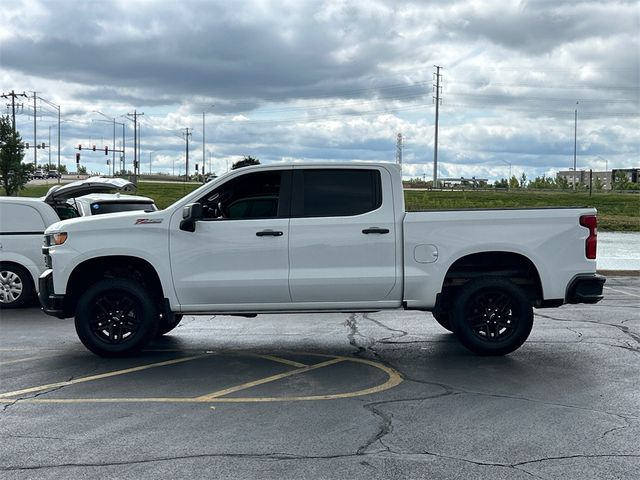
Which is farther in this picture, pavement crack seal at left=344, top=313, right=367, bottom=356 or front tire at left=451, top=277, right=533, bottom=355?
pavement crack seal at left=344, top=313, right=367, bottom=356

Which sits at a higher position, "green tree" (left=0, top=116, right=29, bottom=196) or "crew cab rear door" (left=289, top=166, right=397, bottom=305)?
"green tree" (left=0, top=116, right=29, bottom=196)

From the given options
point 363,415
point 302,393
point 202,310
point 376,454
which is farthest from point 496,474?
point 202,310

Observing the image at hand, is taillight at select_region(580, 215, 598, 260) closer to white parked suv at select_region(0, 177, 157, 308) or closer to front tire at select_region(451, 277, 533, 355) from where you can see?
front tire at select_region(451, 277, 533, 355)

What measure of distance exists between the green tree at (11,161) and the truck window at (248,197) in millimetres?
41442

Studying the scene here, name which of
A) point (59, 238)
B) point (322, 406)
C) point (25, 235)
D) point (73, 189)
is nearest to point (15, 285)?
point (25, 235)

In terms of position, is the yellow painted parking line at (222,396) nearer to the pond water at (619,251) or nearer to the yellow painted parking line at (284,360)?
the yellow painted parking line at (284,360)

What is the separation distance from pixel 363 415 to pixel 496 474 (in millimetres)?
1569

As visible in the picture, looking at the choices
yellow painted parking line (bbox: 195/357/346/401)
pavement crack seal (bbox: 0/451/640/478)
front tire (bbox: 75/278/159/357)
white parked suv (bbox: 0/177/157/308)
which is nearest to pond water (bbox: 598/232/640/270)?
yellow painted parking line (bbox: 195/357/346/401)

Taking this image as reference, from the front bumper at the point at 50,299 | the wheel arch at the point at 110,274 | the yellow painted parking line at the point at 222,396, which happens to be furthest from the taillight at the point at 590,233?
the front bumper at the point at 50,299

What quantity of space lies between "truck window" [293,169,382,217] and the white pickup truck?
11 millimetres

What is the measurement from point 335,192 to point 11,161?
43056mm

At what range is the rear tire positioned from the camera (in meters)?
12.3

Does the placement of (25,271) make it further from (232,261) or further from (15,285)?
(232,261)

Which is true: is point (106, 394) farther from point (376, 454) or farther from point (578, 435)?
point (578, 435)
